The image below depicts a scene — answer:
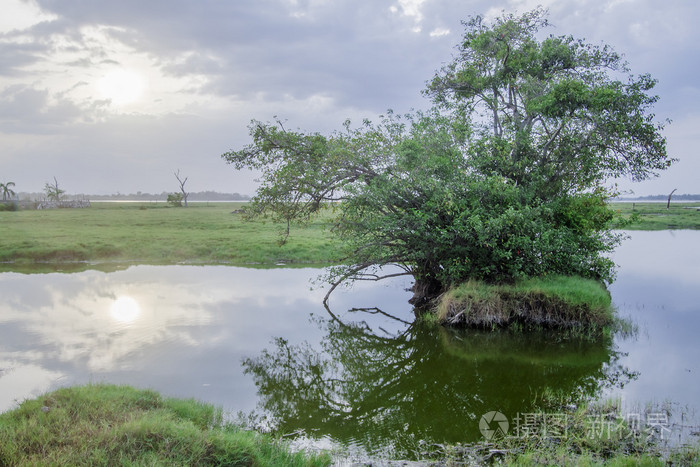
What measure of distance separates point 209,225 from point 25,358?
32125 mm

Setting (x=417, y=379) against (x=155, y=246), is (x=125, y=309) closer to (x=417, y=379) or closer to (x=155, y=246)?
(x=417, y=379)

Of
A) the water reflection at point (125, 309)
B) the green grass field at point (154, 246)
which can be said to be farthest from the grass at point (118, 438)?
the green grass field at point (154, 246)

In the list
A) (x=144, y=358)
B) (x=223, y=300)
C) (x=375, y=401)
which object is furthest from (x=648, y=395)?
(x=223, y=300)

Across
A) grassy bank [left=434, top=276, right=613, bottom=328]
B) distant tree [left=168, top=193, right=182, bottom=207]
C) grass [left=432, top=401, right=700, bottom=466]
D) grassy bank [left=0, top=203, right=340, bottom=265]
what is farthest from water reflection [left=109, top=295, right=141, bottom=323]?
distant tree [left=168, top=193, right=182, bottom=207]

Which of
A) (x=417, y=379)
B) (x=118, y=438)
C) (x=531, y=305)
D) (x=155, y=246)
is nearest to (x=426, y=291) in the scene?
(x=531, y=305)

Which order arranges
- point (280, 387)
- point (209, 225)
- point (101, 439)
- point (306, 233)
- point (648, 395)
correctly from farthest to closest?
point (209, 225) → point (306, 233) → point (280, 387) → point (648, 395) → point (101, 439)

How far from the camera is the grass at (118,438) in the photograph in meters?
5.53

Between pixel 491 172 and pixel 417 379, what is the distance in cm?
828

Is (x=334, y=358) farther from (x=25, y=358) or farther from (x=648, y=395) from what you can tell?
(x=25, y=358)

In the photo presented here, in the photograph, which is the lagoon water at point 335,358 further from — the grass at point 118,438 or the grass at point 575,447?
the grass at point 118,438

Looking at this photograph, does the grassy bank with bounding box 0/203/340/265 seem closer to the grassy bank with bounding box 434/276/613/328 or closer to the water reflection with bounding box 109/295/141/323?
the water reflection with bounding box 109/295/141/323

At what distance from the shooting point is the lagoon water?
28.3 ft

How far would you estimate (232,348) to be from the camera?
12.5 m

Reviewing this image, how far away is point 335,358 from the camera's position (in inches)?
472
